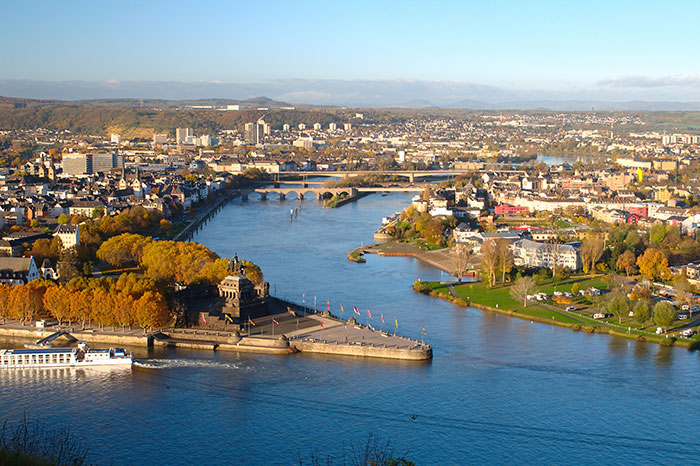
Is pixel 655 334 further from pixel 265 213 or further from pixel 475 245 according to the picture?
pixel 265 213

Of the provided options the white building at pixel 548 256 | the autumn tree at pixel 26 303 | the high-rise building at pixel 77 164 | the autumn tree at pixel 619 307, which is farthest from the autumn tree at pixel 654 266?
the high-rise building at pixel 77 164

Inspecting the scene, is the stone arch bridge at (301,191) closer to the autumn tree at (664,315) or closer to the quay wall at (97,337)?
the quay wall at (97,337)

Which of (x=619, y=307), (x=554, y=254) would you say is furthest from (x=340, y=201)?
(x=619, y=307)

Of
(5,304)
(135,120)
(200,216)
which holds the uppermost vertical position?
(135,120)

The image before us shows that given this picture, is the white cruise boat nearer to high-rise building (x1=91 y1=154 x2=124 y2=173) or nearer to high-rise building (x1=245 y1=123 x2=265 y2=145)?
high-rise building (x1=91 y1=154 x2=124 y2=173)

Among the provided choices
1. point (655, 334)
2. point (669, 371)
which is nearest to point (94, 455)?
point (669, 371)

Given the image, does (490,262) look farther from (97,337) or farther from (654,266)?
(97,337)

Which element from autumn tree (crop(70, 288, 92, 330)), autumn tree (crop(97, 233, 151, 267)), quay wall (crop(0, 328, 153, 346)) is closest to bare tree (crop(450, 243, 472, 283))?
autumn tree (crop(97, 233, 151, 267))
